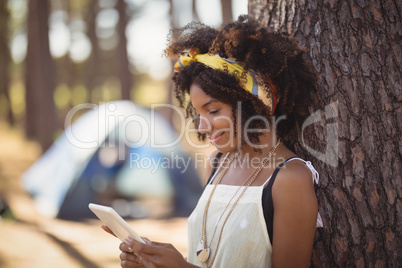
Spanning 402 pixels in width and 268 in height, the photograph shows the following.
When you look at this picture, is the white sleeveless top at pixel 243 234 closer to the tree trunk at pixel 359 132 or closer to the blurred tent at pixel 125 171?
the tree trunk at pixel 359 132

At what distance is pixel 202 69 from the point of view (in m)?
2.16

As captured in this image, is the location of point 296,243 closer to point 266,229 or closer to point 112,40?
point 266,229

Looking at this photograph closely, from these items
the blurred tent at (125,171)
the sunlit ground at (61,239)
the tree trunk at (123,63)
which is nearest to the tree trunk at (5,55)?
the tree trunk at (123,63)

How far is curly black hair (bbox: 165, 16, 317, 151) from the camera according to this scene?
6.68ft

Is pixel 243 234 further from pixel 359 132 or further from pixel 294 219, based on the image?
pixel 359 132

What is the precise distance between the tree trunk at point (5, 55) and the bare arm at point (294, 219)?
73.6 feet

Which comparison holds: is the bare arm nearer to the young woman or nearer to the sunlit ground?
the young woman

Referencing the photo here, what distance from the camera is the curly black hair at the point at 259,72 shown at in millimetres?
2035

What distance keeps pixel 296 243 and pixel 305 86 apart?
0.78 metres

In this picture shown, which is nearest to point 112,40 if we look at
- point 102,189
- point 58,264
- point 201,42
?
point 102,189

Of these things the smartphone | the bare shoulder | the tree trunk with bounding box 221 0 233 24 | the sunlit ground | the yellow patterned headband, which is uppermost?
the tree trunk with bounding box 221 0 233 24

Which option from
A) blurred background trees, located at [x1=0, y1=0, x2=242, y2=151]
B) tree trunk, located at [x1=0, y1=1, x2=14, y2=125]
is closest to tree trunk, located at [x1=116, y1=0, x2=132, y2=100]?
blurred background trees, located at [x1=0, y1=0, x2=242, y2=151]

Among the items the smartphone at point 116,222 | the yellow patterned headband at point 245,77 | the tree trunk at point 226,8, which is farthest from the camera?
the tree trunk at point 226,8

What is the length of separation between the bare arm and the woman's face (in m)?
0.37
